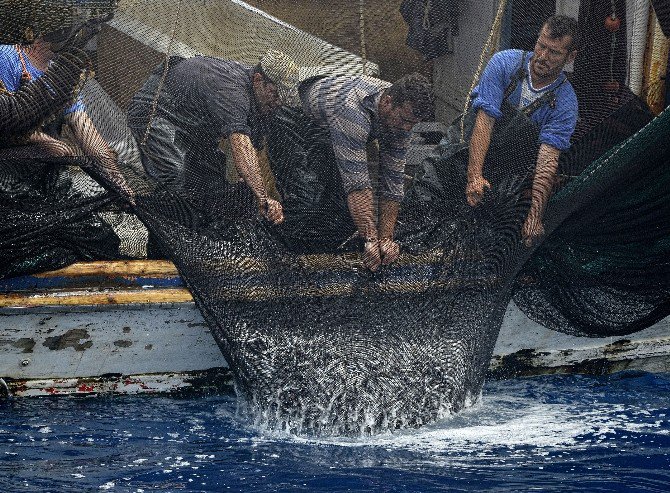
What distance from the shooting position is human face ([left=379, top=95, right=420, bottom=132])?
5.52 m

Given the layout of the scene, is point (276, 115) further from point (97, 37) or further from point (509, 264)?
point (509, 264)

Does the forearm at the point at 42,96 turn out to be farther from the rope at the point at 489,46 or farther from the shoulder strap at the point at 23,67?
the rope at the point at 489,46

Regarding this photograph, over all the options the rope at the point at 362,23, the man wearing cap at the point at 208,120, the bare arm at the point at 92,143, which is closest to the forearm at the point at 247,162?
the man wearing cap at the point at 208,120

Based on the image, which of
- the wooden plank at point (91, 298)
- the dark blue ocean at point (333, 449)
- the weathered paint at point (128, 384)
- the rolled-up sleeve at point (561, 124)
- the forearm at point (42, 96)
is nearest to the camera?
the dark blue ocean at point (333, 449)

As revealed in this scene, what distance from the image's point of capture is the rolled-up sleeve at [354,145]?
18.1 ft

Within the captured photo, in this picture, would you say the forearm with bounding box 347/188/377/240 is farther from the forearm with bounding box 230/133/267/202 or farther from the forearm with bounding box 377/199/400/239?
the forearm with bounding box 230/133/267/202

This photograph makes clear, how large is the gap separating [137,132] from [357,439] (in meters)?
2.03

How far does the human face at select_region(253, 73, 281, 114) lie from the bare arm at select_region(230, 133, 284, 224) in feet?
0.62

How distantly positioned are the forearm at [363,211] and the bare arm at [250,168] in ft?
1.43

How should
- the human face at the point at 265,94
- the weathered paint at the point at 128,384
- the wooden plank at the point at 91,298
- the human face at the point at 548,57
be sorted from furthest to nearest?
1. the weathered paint at the point at 128,384
2. the wooden plank at the point at 91,298
3. the human face at the point at 548,57
4. the human face at the point at 265,94

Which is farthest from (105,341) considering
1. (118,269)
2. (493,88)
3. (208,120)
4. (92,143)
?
(493,88)

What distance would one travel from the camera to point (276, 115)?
551 centimetres

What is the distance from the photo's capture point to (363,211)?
558 cm

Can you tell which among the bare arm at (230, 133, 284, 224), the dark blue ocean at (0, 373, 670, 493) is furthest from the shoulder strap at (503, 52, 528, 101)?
the dark blue ocean at (0, 373, 670, 493)
